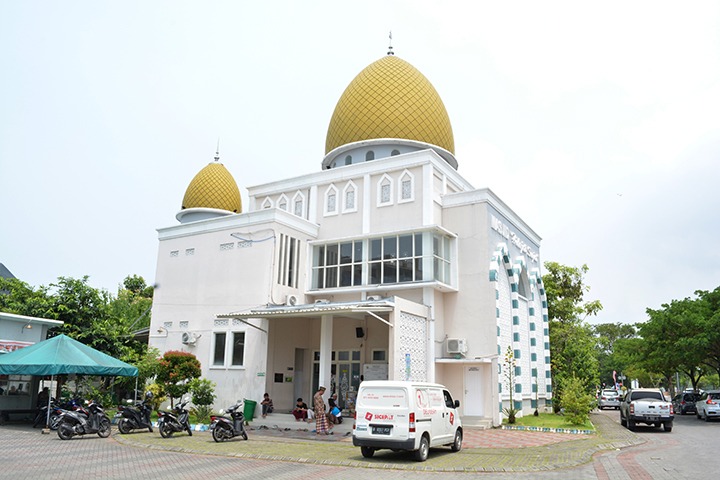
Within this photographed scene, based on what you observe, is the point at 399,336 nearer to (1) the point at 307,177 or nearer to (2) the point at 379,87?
(1) the point at 307,177

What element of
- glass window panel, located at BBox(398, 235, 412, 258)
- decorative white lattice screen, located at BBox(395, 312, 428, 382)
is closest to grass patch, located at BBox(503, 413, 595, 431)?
decorative white lattice screen, located at BBox(395, 312, 428, 382)

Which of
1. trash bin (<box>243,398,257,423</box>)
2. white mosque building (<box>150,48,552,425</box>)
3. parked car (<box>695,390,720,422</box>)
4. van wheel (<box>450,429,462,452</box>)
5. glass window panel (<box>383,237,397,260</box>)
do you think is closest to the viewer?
van wheel (<box>450,429,462,452</box>)

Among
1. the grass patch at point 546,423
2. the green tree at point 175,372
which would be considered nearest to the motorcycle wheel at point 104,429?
the green tree at point 175,372

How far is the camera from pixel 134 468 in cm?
1103

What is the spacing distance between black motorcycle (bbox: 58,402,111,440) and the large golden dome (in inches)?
642

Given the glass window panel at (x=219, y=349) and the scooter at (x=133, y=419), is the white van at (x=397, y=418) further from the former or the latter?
the glass window panel at (x=219, y=349)

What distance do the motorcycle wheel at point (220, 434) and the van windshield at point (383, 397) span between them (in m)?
4.61

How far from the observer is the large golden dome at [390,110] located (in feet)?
89.6

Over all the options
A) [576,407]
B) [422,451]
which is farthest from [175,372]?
[576,407]

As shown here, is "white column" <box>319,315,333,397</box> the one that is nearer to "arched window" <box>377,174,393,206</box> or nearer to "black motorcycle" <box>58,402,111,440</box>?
"arched window" <box>377,174,393,206</box>

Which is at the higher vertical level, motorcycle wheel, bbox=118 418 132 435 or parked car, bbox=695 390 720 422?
parked car, bbox=695 390 720 422

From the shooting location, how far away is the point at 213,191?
32656 millimetres

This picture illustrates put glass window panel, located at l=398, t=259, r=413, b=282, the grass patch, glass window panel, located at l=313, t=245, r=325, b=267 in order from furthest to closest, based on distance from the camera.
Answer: glass window panel, located at l=313, t=245, r=325, b=267 → glass window panel, located at l=398, t=259, r=413, b=282 → the grass patch

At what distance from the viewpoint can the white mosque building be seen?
22.2m
